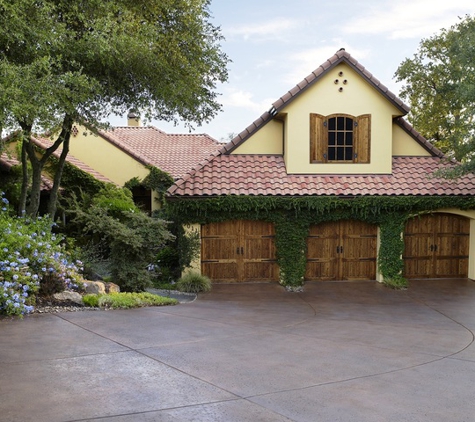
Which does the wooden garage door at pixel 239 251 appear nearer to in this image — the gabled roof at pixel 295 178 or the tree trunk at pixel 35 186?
the gabled roof at pixel 295 178

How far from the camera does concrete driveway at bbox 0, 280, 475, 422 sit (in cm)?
577

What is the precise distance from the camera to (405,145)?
18.8 metres

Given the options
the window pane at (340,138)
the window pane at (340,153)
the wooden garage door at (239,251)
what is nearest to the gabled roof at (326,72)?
the window pane at (340,138)

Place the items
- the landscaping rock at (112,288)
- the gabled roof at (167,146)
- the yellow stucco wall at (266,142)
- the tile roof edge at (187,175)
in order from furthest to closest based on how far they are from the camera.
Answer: the gabled roof at (167,146)
the yellow stucco wall at (266,142)
the tile roof edge at (187,175)
the landscaping rock at (112,288)

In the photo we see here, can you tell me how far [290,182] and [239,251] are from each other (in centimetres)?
267

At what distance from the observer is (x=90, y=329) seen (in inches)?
355

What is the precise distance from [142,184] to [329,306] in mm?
14068

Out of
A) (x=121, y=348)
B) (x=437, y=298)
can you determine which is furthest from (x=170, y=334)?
(x=437, y=298)

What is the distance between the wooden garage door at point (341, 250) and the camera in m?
17.5

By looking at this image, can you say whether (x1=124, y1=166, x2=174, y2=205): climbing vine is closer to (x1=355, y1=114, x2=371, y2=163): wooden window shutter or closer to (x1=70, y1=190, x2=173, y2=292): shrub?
(x1=355, y1=114, x2=371, y2=163): wooden window shutter

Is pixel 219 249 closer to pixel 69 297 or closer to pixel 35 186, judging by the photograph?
pixel 35 186

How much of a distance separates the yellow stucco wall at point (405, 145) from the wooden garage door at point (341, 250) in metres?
3.05

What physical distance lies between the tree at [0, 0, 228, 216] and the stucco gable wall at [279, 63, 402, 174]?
2762 mm

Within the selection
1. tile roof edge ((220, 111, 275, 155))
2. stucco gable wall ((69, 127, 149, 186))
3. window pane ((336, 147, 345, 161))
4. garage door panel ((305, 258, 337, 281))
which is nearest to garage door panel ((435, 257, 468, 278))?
garage door panel ((305, 258, 337, 281))
